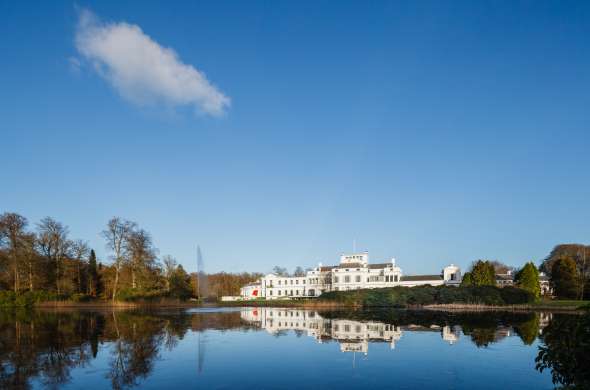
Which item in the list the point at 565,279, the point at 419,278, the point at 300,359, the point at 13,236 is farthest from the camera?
the point at 419,278

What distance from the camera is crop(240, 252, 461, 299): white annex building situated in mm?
77438

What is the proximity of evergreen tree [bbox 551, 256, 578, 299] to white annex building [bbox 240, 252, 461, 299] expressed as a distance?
14949mm

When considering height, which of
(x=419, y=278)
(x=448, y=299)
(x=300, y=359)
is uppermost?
(x=300, y=359)

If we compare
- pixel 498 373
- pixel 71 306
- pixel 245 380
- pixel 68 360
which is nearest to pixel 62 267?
pixel 71 306

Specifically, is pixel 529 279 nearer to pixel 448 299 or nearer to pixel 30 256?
pixel 448 299

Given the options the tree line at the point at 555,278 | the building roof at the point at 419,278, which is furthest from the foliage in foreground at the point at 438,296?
the building roof at the point at 419,278

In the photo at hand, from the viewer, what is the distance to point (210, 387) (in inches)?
472

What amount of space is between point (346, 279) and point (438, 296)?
26.5 metres

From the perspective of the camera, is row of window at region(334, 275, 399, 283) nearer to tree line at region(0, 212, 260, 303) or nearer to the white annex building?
the white annex building

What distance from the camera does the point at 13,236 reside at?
177 feet

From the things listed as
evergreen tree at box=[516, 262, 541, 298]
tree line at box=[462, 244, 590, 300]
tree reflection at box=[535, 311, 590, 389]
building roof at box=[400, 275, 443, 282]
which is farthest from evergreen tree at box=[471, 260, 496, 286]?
tree reflection at box=[535, 311, 590, 389]

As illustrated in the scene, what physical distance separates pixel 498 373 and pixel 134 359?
13.3 m

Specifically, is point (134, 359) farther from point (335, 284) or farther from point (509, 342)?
point (335, 284)

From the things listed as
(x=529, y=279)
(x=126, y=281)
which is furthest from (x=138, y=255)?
(x=529, y=279)
